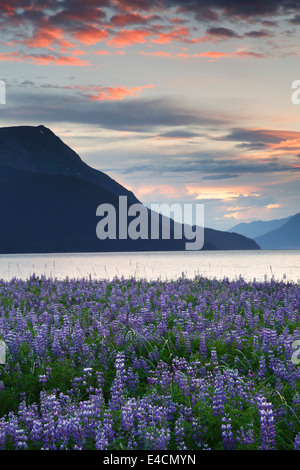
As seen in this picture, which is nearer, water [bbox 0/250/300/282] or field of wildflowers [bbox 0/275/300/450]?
field of wildflowers [bbox 0/275/300/450]

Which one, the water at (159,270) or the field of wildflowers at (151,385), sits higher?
the field of wildflowers at (151,385)

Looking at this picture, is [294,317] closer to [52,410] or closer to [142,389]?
[142,389]

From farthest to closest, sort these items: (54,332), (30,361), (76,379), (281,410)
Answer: (54,332) → (30,361) → (76,379) → (281,410)

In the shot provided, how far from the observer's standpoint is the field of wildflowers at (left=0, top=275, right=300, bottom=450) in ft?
17.4

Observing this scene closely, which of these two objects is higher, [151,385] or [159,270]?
[151,385]

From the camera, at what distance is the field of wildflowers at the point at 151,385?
5297 millimetres

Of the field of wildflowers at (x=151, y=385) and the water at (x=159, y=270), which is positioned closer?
the field of wildflowers at (x=151, y=385)

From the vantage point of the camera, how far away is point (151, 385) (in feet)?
21.6

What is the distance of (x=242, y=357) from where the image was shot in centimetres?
858

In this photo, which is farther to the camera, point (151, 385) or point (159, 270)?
point (159, 270)

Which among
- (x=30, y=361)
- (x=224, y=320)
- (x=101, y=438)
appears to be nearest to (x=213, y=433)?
(x=101, y=438)

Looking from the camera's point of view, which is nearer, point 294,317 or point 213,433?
point 213,433

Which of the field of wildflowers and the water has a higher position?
the field of wildflowers
